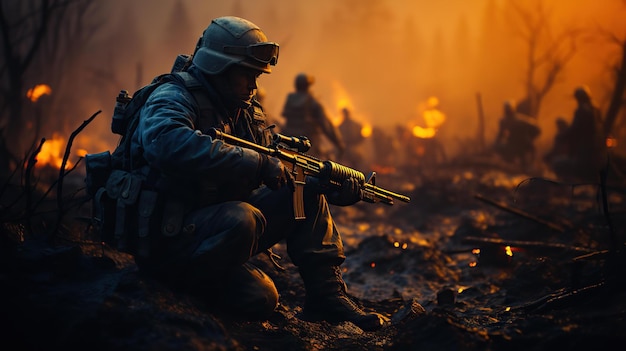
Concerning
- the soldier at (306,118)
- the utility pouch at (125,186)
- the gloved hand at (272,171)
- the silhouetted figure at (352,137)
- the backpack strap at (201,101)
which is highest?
the silhouetted figure at (352,137)

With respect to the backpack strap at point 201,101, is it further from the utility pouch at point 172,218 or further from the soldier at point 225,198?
the utility pouch at point 172,218

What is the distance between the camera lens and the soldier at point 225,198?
106 inches

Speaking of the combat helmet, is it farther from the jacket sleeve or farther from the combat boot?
the combat boot

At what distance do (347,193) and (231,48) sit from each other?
1159mm

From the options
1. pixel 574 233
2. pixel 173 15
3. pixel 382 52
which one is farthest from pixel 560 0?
pixel 574 233

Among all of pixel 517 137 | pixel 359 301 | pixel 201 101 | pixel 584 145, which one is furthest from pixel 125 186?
pixel 517 137

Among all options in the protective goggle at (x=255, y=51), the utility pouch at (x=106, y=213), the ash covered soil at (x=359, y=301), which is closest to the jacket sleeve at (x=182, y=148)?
the utility pouch at (x=106, y=213)

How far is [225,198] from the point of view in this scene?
2.99 m

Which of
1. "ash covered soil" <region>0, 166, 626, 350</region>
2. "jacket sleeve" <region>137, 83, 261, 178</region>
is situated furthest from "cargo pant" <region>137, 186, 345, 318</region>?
"jacket sleeve" <region>137, 83, 261, 178</region>

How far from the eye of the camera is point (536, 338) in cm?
265

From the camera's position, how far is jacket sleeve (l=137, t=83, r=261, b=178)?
2.64m

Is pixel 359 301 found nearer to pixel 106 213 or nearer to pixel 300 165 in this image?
pixel 300 165

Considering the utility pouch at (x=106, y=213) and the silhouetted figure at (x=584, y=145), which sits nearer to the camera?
the utility pouch at (x=106, y=213)

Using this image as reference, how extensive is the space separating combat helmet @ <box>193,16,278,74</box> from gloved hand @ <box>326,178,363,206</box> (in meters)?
0.90
